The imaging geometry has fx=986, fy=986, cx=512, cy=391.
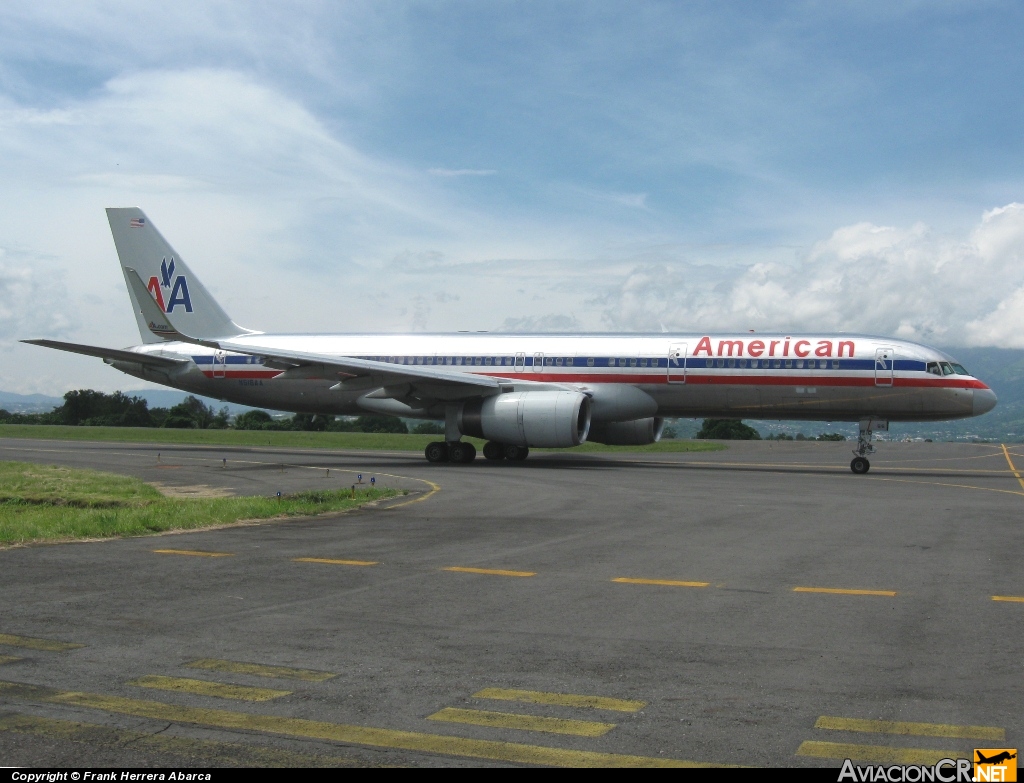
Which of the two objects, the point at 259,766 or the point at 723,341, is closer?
the point at 259,766

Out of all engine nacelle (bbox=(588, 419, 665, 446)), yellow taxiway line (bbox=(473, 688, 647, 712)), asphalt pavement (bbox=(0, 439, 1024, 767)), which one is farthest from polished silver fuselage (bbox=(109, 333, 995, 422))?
yellow taxiway line (bbox=(473, 688, 647, 712))

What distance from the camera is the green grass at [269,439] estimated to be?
4184 centimetres

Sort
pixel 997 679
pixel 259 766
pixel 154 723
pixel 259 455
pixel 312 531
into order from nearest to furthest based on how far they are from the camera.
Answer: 1. pixel 259 766
2. pixel 154 723
3. pixel 997 679
4. pixel 312 531
5. pixel 259 455

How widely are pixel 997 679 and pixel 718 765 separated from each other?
2.65m

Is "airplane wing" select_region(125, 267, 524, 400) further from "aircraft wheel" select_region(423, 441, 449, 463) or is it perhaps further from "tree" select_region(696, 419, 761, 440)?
"tree" select_region(696, 419, 761, 440)

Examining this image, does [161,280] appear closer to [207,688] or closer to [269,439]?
[269,439]

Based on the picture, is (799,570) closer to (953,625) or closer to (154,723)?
(953,625)

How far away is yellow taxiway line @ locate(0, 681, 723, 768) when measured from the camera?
4.95 m

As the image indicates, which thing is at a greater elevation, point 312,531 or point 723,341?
point 723,341

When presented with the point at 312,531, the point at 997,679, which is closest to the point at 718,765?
the point at 997,679

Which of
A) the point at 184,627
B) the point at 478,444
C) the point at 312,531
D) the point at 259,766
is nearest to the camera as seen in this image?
the point at 259,766

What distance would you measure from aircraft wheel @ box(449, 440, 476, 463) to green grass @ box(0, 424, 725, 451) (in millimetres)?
10290

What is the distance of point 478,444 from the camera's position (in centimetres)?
4488

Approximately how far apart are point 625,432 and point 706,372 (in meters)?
3.87
